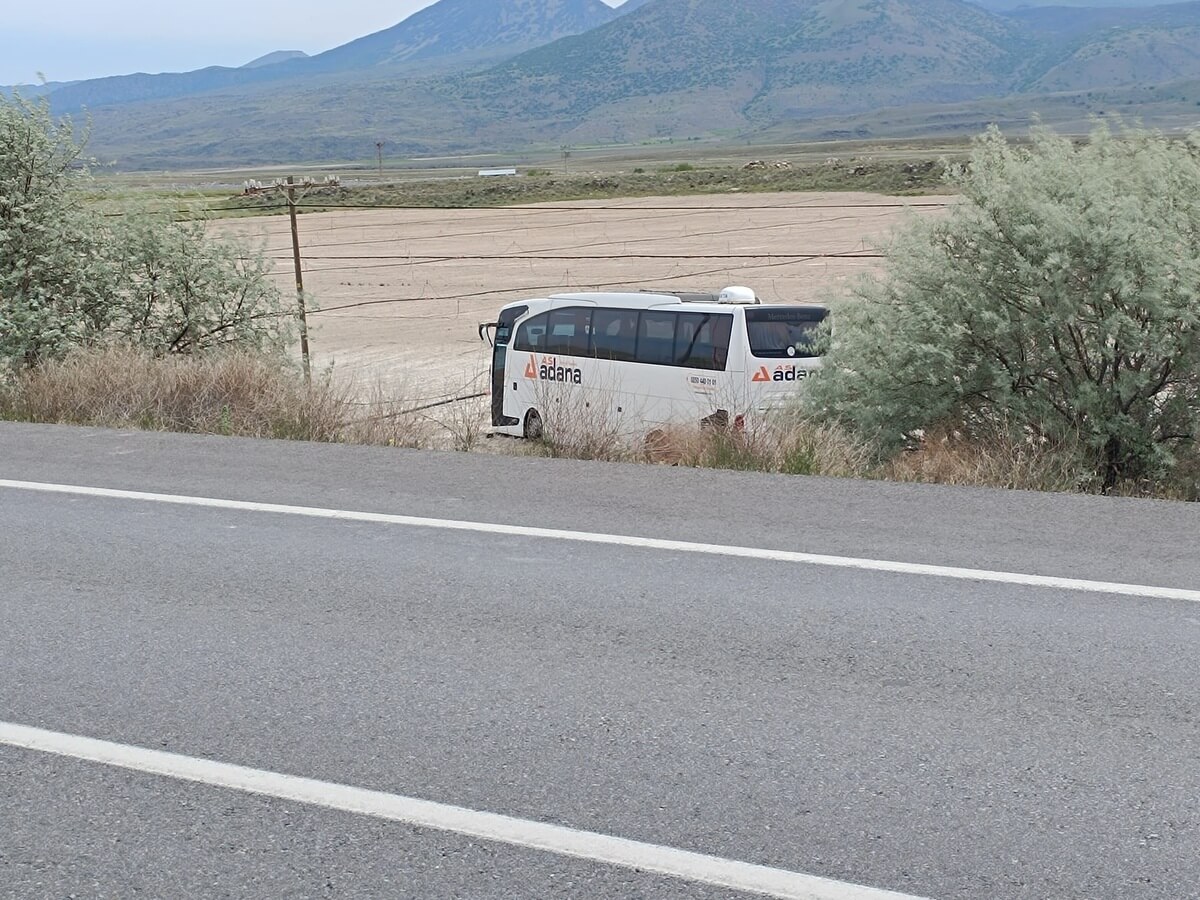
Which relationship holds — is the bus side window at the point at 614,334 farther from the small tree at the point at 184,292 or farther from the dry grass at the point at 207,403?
the dry grass at the point at 207,403

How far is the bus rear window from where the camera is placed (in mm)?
14719

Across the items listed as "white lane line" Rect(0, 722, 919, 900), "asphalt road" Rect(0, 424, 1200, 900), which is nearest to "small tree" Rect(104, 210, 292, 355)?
"asphalt road" Rect(0, 424, 1200, 900)

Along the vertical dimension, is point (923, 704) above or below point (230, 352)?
above

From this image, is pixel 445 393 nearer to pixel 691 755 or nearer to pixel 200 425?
pixel 200 425

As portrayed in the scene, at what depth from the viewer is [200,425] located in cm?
1111

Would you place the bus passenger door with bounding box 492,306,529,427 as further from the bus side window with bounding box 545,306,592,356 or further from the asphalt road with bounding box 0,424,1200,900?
the asphalt road with bounding box 0,424,1200,900

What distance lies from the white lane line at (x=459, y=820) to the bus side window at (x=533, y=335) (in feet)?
43.0

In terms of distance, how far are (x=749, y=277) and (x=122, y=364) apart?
30.0 m

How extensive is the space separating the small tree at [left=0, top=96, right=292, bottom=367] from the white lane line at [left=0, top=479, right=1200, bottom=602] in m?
6.94

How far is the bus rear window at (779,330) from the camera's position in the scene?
1472 centimetres

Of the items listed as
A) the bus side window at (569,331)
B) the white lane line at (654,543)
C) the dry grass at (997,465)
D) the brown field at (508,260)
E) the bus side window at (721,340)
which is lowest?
the brown field at (508,260)

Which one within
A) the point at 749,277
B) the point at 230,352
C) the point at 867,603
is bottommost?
the point at 749,277

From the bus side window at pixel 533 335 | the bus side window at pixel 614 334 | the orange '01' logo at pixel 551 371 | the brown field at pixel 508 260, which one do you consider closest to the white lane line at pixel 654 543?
the brown field at pixel 508 260

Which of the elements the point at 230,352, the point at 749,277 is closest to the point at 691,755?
the point at 230,352
